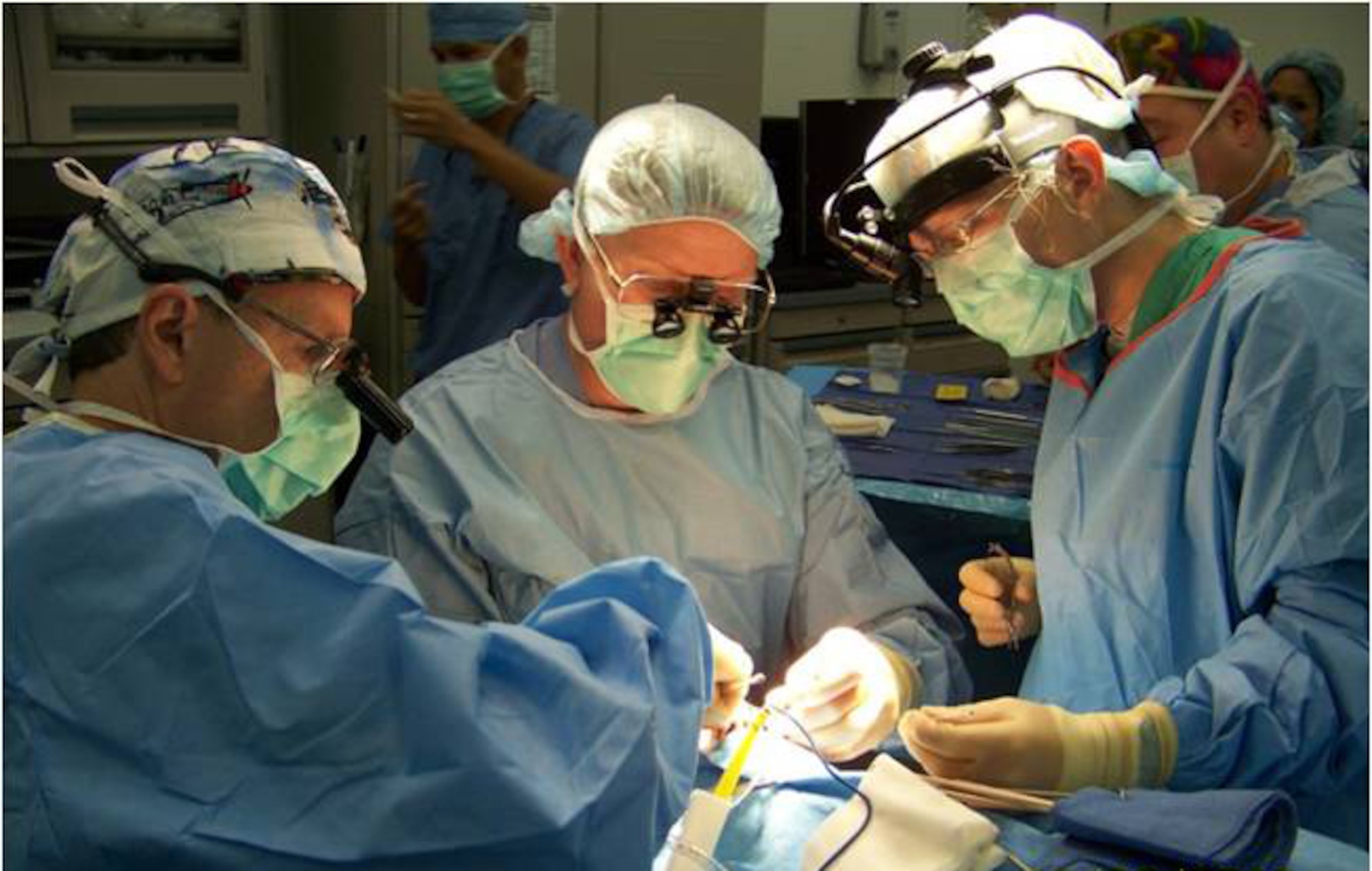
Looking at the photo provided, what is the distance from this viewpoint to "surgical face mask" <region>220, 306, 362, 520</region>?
1.42m

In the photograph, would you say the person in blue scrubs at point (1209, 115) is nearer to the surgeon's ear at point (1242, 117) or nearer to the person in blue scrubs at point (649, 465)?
the surgeon's ear at point (1242, 117)

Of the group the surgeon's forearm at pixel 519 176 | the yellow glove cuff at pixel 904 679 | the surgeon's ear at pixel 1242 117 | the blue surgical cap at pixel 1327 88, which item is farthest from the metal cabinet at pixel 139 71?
the blue surgical cap at pixel 1327 88

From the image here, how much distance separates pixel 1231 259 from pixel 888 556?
653 mm

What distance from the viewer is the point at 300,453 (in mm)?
1553

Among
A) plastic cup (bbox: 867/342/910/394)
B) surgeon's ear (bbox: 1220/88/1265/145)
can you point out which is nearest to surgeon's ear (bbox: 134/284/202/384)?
surgeon's ear (bbox: 1220/88/1265/145)

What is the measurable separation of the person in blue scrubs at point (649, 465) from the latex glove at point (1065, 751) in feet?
0.87

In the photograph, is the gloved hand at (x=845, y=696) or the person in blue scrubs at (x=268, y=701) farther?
the gloved hand at (x=845, y=696)

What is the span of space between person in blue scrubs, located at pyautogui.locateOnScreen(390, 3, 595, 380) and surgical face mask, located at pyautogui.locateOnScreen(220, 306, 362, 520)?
154 cm

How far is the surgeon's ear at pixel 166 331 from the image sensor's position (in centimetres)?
125

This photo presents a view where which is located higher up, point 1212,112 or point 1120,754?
point 1212,112

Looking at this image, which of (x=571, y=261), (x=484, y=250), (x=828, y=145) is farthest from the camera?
(x=828, y=145)

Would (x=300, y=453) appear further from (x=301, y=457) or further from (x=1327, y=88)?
(x=1327, y=88)

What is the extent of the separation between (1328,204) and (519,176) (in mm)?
2057

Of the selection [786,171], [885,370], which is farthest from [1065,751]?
[786,171]
